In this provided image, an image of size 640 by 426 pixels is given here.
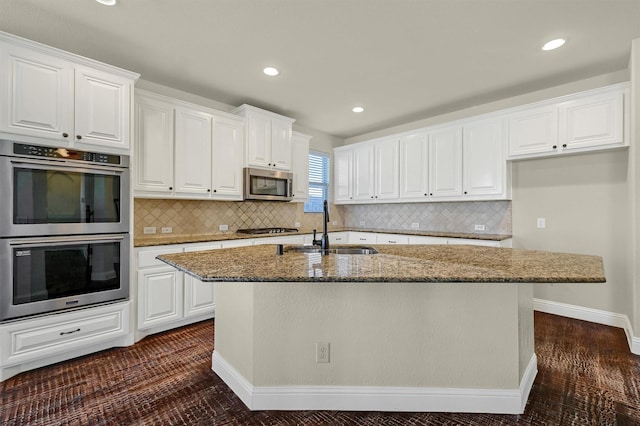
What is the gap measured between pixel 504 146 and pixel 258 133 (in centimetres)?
299

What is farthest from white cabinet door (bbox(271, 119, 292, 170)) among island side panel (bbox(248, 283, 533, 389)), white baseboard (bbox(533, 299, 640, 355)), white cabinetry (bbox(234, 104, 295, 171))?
white baseboard (bbox(533, 299, 640, 355))

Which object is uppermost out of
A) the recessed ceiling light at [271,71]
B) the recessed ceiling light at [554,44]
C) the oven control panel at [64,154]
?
the recessed ceiling light at [271,71]

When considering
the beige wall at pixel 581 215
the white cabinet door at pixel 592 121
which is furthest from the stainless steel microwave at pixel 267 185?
the white cabinet door at pixel 592 121

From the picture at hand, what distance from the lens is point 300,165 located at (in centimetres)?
469

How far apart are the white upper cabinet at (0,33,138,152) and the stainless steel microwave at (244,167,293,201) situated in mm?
1441

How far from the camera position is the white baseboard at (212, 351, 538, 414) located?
5.78 ft

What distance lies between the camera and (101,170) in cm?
256

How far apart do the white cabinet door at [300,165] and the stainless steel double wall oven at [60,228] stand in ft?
7.63

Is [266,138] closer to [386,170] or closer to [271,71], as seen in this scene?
[271,71]

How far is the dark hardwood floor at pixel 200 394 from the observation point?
1.75 meters

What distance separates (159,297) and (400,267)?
2389 mm

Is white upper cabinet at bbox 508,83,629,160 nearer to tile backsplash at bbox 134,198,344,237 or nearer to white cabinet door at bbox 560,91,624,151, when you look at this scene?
white cabinet door at bbox 560,91,624,151

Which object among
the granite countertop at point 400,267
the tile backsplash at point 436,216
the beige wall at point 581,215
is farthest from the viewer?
the tile backsplash at point 436,216

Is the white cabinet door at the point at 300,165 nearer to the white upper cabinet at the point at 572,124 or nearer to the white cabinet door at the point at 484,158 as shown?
the white cabinet door at the point at 484,158
